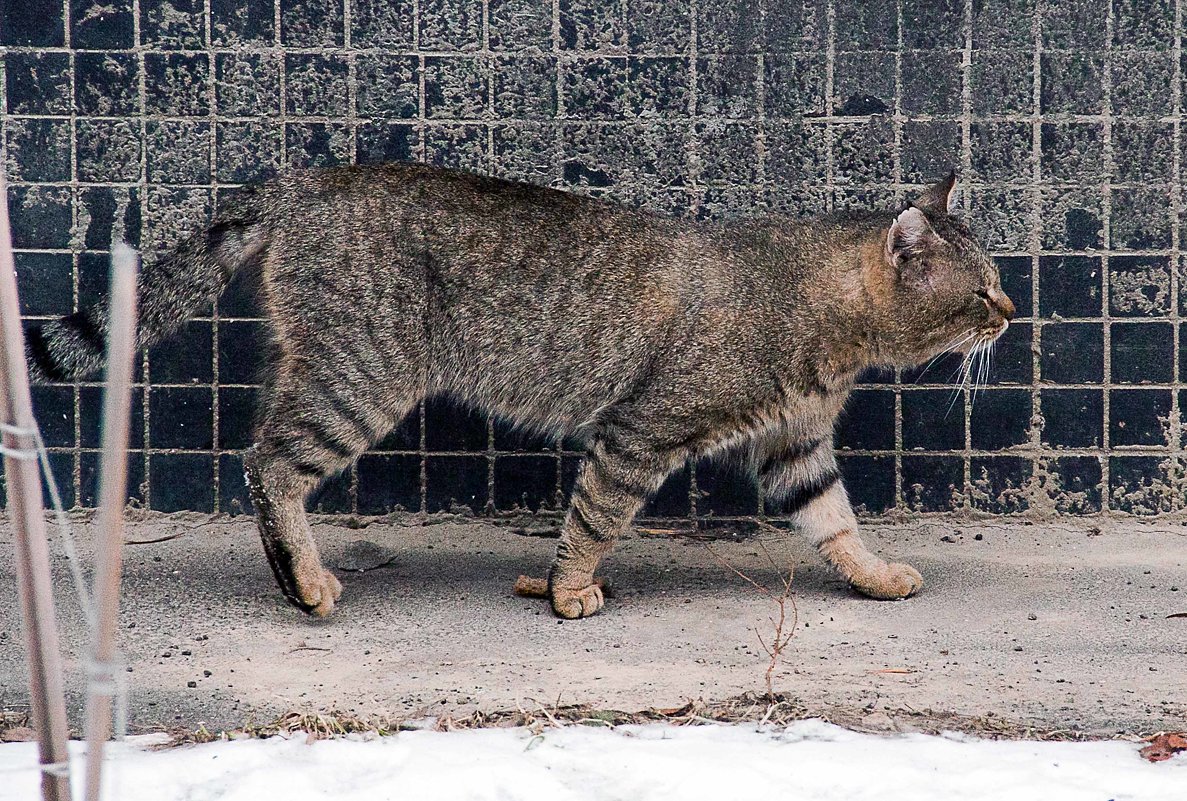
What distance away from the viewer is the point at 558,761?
128 inches

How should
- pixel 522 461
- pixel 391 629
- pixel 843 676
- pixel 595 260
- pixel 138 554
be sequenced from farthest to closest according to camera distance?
pixel 522 461
pixel 138 554
pixel 595 260
pixel 391 629
pixel 843 676

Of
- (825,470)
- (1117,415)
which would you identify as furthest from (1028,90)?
(825,470)

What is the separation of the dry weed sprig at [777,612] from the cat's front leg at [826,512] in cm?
21

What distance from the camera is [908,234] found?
4410 millimetres

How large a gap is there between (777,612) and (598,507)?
0.73 metres

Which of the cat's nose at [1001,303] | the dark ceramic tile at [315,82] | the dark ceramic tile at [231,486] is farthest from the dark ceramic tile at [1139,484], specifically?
the dark ceramic tile at [231,486]

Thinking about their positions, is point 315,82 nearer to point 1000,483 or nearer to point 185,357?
point 185,357


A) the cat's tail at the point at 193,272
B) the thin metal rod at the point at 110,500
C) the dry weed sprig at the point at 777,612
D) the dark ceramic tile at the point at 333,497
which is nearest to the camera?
the thin metal rod at the point at 110,500

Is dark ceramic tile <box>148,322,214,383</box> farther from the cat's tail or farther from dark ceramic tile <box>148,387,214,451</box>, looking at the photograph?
the cat's tail

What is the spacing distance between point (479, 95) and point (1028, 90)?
7.31 ft

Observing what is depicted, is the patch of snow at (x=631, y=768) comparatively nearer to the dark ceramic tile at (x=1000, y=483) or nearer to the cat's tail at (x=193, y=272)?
the cat's tail at (x=193, y=272)

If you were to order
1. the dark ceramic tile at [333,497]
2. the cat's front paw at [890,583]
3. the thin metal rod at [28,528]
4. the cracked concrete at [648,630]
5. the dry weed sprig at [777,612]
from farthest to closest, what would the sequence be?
the dark ceramic tile at [333,497] < the cat's front paw at [890,583] < the dry weed sprig at [777,612] < the cracked concrete at [648,630] < the thin metal rod at [28,528]

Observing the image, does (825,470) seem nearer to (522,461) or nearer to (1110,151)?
(522,461)

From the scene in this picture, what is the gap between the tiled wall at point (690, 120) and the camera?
5.21 m
